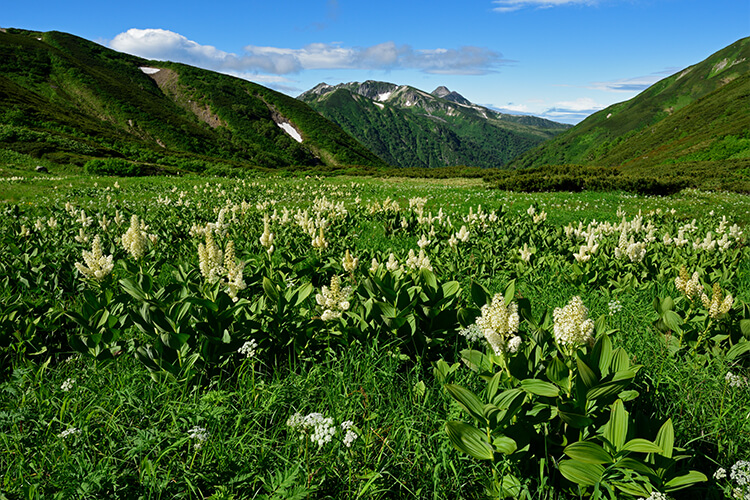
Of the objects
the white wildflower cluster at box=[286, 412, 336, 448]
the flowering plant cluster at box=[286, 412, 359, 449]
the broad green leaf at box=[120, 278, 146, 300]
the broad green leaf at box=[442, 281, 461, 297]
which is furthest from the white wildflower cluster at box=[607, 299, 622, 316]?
the broad green leaf at box=[120, 278, 146, 300]

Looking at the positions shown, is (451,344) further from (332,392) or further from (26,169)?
(26,169)

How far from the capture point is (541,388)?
1943mm

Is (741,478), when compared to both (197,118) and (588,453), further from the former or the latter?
(197,118)

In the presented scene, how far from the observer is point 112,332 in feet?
Result: 9.71

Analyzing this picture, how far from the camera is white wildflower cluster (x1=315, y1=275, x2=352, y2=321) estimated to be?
10.1 feet

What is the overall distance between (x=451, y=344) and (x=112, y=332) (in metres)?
2.82

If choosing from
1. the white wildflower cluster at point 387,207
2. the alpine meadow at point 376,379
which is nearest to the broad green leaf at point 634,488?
the alpine meadow at point 376,379

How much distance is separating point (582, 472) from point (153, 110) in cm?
10867

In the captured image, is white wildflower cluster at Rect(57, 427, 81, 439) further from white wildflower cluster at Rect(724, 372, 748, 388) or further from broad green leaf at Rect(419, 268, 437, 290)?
white wildflower cluster at Rect(724, 372, 748, 388)

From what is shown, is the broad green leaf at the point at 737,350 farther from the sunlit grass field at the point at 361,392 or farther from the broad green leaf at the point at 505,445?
the broad green leaf at the point at 505,445

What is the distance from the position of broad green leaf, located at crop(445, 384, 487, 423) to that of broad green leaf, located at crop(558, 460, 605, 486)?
42 cm

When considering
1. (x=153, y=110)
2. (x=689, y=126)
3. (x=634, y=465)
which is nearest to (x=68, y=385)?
(x=634, y=465)

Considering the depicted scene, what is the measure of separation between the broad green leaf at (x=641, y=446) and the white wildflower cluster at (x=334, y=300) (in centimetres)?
196

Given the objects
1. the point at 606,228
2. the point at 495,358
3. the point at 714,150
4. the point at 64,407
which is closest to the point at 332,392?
the point at 495,358
